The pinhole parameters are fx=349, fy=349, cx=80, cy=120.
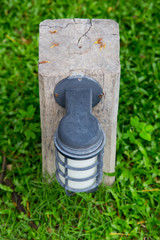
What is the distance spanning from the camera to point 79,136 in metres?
2.00

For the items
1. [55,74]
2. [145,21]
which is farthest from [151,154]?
[145,21]

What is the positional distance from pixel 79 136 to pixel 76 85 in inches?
16.0

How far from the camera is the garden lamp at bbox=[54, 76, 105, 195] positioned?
202cm

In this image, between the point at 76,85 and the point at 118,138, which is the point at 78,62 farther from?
the point at 118,138

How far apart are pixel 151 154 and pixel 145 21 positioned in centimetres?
191

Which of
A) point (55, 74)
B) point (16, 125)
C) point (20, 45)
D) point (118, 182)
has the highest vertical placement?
point (55, 74)

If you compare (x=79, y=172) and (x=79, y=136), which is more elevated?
(x=79, y=136)

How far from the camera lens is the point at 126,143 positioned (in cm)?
314

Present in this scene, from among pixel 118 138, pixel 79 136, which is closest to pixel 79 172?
pixel 79 136

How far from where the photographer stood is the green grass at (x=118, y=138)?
8.73 ft

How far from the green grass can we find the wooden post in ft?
1.33

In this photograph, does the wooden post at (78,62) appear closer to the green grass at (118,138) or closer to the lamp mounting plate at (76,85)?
the lamp mounting plate at (76,85)

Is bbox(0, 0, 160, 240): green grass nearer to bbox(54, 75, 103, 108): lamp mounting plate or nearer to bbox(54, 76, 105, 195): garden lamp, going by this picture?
bbox(54, 76, 105, 195): garden lamp

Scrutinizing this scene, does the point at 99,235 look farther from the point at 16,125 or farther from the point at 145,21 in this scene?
the point at 145,21
